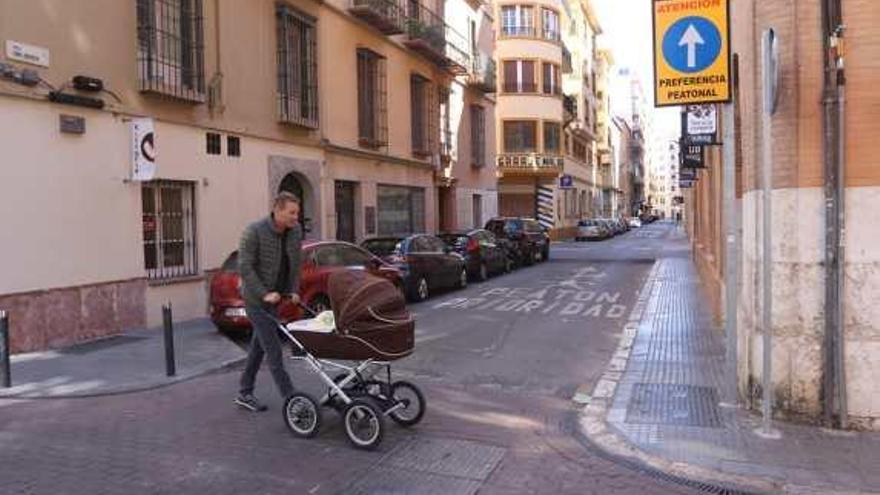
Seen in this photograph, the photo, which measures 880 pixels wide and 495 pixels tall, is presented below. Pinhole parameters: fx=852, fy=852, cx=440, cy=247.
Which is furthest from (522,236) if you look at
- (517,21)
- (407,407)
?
(517,21)

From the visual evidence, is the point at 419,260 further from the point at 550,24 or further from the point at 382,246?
the point at 550,24

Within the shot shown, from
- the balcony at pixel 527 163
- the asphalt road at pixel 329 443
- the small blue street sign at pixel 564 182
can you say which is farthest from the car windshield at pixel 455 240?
the small blue street sign at pixel 564 182

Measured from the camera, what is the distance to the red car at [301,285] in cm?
1177

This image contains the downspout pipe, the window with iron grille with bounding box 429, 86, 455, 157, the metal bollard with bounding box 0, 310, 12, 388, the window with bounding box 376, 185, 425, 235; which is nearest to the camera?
the downspout pipe

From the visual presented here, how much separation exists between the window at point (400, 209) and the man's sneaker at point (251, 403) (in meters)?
16.1

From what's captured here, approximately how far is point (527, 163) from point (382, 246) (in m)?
30.8

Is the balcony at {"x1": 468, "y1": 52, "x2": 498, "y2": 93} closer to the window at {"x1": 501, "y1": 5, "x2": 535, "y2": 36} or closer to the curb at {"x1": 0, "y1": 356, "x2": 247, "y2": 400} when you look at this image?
the window at {"x1": 501, "y1": 5, "x2": 535, "y2": 36}

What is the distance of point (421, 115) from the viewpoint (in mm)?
27203

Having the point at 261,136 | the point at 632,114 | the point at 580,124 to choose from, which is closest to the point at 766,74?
the point at 261,136

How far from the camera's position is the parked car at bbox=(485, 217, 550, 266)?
27672 millimetres

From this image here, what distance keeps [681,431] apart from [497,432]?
4.80 ft

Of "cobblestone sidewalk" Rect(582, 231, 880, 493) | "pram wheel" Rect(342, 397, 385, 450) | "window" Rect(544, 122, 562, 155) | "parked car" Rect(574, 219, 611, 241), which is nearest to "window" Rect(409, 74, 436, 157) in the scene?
"cobblestone sidewalk" Rect(582, 231, 880, 493)

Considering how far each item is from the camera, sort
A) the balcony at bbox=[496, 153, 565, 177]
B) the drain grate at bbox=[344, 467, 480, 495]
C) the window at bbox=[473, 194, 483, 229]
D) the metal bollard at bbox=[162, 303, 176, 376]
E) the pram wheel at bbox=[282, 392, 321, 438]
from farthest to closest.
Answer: the balcony at bbox=[496, 153, 565, 177] → the window at bbox=[473, 194, 483, 229] → the metal bollard at bbox=[162, 303, 176, 376] → the pram wheel at bbox=[282, 392, 321, 438] → the drain grate at bbox=[344, 467, 480, 495]

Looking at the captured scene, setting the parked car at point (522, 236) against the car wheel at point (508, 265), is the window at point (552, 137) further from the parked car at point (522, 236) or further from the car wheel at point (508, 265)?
the car wheel at point (508, 265)
